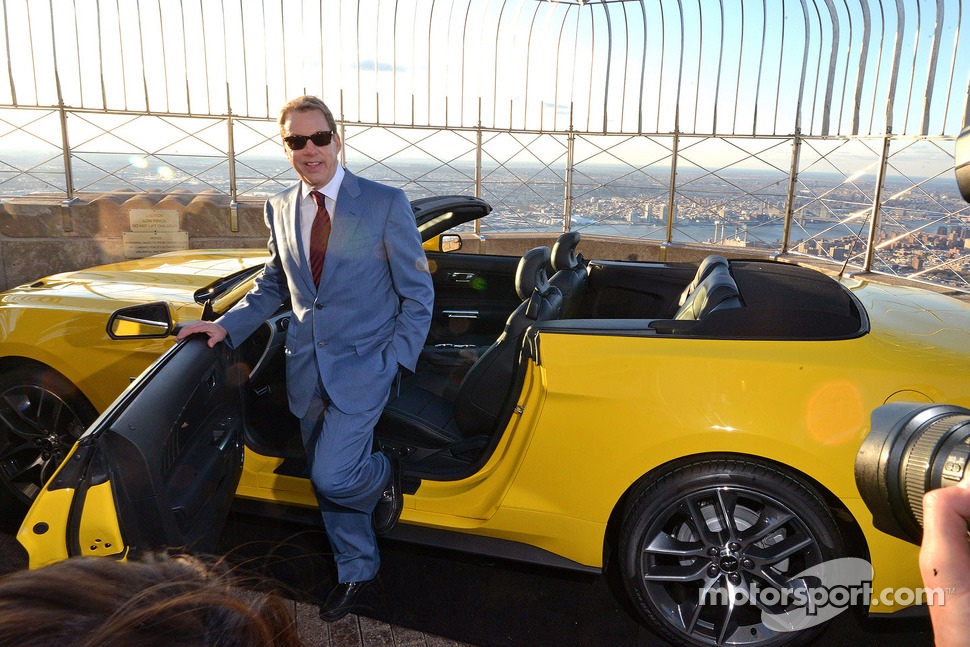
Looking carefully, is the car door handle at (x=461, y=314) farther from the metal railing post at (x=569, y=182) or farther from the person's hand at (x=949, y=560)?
the metal railing post at (x=569, y=182)

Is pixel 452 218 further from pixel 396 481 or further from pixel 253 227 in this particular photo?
pixel 253 227

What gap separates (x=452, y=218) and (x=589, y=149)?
22.1ft

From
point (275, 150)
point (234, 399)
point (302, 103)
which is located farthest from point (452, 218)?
point (275, 150)

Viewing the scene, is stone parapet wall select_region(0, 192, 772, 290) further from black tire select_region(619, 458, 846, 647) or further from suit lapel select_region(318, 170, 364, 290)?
black tire select_region(619, 458, 846, 647)

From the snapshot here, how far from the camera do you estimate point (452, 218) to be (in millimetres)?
3500

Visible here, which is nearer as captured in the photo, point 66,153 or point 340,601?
point 340,601

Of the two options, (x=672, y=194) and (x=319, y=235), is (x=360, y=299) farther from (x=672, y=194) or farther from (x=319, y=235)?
(x=672, y=194)

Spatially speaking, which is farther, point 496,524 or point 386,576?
point 386,576

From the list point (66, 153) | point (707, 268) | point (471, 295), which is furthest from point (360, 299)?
point (66, 153)

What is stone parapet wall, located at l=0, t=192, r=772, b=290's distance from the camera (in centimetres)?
743

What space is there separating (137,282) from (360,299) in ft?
6.04

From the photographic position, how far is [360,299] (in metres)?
2.50
